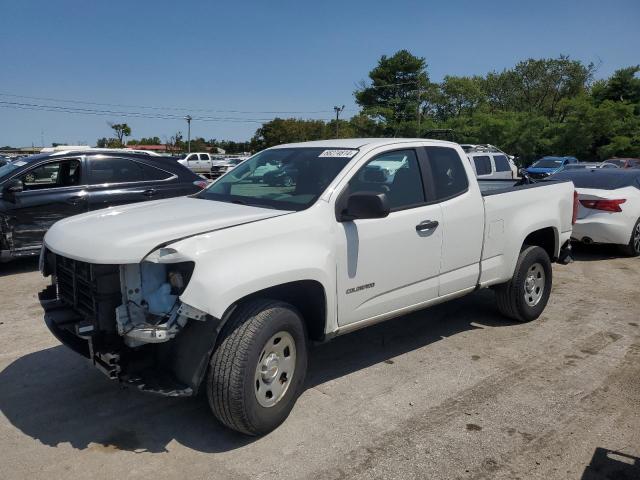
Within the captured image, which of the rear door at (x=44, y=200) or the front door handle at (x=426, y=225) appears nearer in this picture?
the front door handle at (x=426, y=225)

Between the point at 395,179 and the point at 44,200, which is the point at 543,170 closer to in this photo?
the point at 44,200

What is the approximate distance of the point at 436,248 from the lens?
14.6ft

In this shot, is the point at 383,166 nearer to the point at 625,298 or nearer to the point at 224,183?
the point at 224,183

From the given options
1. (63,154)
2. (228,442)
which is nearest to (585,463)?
(228,442)

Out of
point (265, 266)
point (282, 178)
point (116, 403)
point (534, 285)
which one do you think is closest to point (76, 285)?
point (116, 403)

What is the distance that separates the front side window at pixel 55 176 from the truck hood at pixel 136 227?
4398mm

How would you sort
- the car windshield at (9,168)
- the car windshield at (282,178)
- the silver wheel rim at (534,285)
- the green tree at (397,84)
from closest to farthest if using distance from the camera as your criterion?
1. the car windshield at (282,178)
2. the silver wheel rim at (534,285)
3. the car windshield at (9,168)
4. the green tree at (397,84)

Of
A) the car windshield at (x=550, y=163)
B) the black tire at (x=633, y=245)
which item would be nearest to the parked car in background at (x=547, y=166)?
the car windshield at (x=550, y=163)

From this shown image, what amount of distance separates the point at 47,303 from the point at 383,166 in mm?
2648

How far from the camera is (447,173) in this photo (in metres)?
4.75

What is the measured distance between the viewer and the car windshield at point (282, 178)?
3.90 m

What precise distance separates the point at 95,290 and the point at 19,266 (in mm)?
A: 5902

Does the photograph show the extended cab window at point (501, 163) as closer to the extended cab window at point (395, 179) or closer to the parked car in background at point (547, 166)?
the parked car in background at point (547, 166)

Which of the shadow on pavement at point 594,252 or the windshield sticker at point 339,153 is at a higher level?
the windshield sticker at point 339,153
